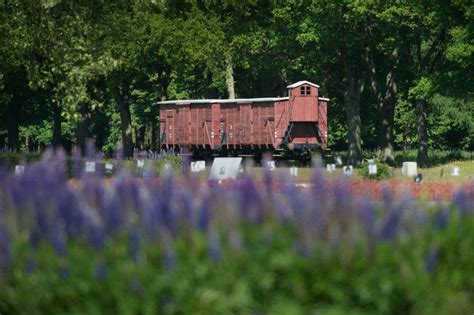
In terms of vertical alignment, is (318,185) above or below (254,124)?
below

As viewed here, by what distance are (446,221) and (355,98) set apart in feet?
171

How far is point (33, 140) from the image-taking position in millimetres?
102500

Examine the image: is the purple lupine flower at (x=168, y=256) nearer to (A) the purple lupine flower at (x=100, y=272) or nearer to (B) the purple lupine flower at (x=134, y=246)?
(B) the purple lupine flower at (x=134, y=246)

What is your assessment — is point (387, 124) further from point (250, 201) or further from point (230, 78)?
point (250, 201)

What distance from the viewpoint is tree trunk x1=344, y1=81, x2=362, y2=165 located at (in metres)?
59.1

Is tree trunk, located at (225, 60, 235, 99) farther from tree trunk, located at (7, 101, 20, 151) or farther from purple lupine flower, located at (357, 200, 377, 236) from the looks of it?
purple lupine flower, located at (357, 200, 377, 236)

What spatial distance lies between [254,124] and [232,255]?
5245 cm

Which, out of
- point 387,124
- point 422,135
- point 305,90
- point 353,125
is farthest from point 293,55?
point 422,135

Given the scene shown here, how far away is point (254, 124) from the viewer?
60344 millimetres

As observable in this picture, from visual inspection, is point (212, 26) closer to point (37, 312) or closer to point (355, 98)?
point (355, 98)

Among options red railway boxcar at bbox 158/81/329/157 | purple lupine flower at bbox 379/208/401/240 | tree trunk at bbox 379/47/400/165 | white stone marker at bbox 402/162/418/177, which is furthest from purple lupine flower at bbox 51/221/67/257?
tree trunk at bbox 379/47/400/165

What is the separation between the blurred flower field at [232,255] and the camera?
25.9ft

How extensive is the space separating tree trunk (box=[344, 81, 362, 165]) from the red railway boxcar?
4.15 feet

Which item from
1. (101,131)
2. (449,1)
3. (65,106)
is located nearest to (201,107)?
(449,1)
